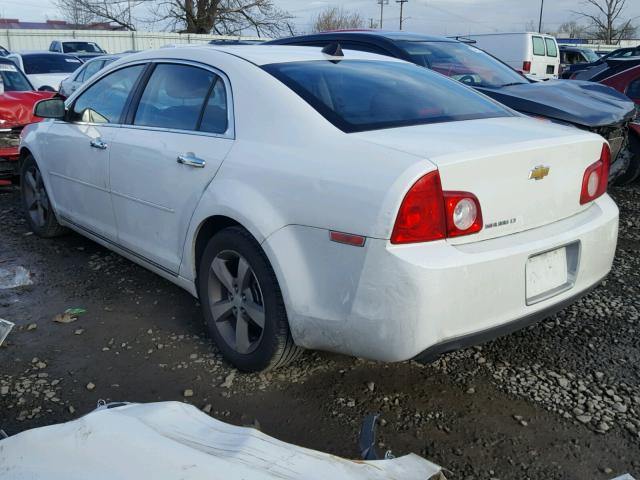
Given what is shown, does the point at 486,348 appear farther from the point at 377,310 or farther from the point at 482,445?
the point at 377,310

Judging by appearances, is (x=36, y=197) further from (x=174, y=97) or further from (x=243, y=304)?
(x=243, y=304)

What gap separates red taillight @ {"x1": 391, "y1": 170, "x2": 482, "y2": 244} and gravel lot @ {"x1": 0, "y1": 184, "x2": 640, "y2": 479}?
88cm

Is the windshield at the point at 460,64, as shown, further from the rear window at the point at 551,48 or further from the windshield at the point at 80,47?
the windshield at the point at 80,47

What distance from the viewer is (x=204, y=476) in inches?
60.4

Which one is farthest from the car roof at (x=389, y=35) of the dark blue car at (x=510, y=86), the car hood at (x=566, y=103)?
the car hood at (x=566, y=103)

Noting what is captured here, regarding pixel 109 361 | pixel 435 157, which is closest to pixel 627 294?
pixel 435 157

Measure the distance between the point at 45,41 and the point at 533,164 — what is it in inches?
1261

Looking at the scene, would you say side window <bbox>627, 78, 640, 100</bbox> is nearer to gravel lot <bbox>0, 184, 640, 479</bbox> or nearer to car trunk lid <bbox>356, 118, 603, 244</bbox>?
gravel lot <bbox>0, 184, 640, 479</bbox>

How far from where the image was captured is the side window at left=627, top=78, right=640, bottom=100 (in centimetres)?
795

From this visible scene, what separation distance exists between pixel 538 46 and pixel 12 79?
16.3 metres

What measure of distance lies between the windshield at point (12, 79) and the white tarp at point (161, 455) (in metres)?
7.81

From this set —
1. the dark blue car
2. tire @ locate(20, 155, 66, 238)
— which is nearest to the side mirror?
tire @ locate(20, 155, 66, 238)

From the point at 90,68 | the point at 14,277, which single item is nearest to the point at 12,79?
the point at 90,68

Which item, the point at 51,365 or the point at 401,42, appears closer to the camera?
the point at 51,365
